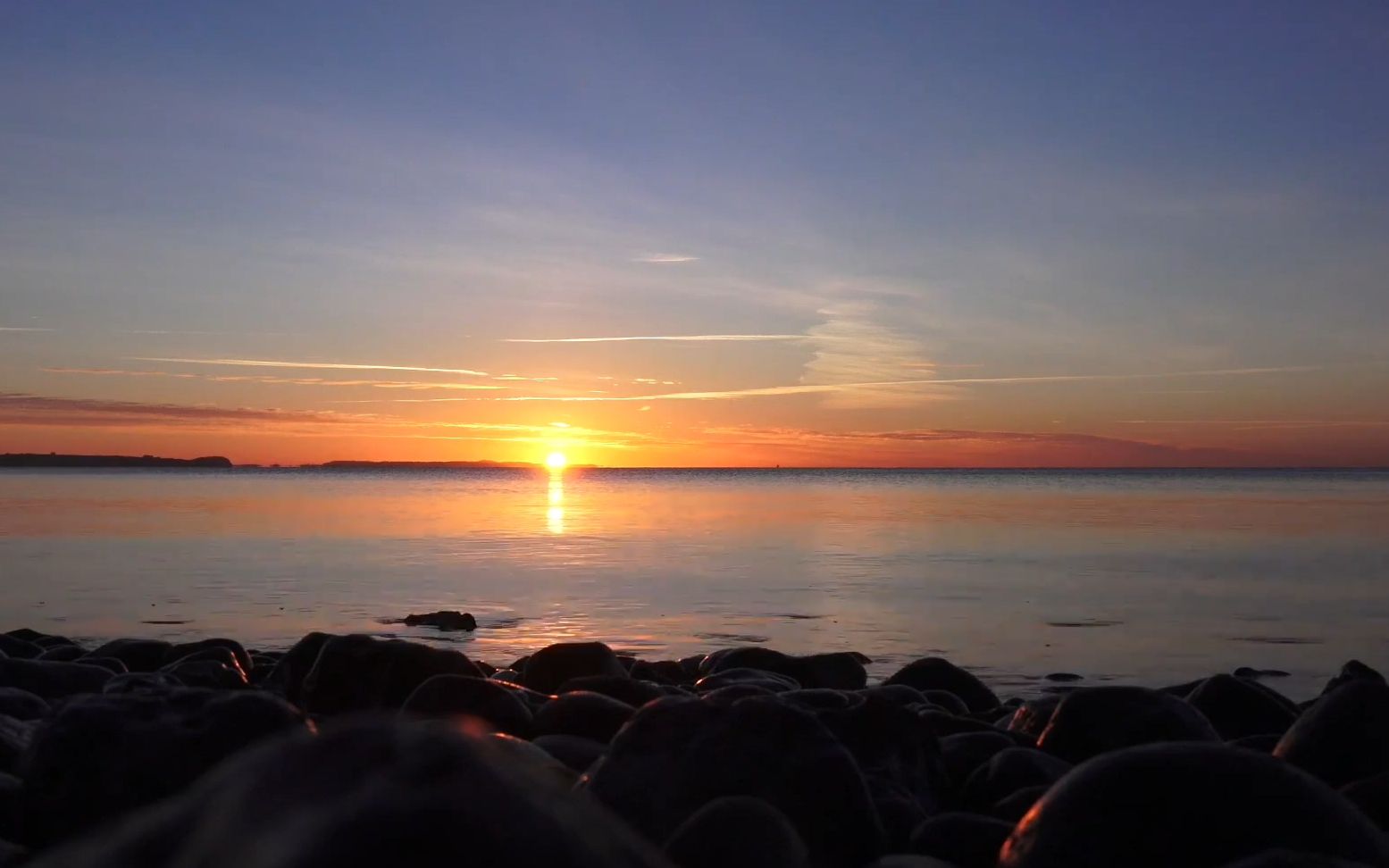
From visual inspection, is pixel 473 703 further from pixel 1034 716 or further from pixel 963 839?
pixel 1034 716

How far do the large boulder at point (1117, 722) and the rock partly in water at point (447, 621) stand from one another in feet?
33.4

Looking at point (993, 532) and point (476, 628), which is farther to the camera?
point (993, 532)

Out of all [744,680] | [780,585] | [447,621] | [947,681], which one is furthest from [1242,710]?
[780,585]

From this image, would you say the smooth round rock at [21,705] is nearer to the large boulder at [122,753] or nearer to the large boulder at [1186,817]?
the large boulder at [122,753]

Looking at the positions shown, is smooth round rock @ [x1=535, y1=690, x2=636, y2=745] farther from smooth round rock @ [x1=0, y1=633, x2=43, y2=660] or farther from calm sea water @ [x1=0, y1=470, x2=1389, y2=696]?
calm sea water @ [x1=0, y1=470, x2=1389, y2=696]

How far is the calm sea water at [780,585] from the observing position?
44.6 feet

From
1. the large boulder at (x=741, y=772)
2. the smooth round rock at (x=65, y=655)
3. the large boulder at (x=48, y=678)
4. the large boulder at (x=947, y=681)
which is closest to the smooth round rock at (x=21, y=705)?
the large boulder at (x=48, y=678)

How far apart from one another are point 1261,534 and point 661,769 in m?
27.4

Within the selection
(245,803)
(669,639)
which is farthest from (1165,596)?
(245,803)

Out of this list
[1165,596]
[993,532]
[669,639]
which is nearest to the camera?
[669,639]

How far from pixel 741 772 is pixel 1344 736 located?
98.5 inches

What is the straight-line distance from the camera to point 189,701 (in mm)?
3629

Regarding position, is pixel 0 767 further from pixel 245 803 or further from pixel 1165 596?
pixel 1165 596

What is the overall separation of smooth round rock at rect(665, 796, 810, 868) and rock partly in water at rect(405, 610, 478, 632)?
11.9 metres
